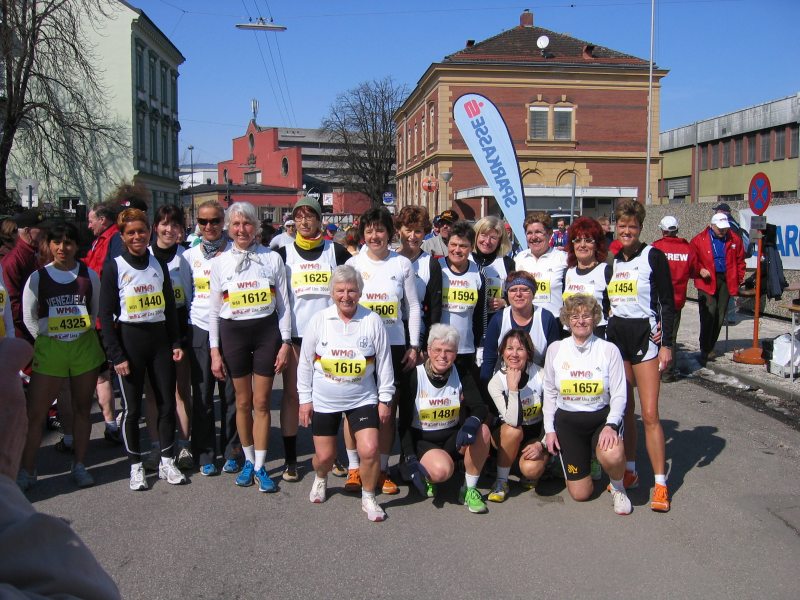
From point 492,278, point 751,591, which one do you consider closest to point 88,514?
point 492,278

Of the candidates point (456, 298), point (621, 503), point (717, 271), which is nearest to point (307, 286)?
point (456, 298)

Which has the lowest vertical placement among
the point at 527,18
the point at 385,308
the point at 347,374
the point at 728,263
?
the point at 347,374

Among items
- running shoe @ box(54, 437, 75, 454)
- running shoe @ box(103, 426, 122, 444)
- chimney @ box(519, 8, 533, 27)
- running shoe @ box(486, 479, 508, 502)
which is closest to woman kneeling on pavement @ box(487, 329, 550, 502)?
running shoe @ box(486, 479, 508, 502)

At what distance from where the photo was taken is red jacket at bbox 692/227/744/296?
415 inches

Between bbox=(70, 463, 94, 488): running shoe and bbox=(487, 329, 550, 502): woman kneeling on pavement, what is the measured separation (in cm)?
298

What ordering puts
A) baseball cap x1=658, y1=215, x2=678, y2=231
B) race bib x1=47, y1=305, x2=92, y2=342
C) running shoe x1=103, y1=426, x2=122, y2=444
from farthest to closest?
baseball cap x1=658, y1=215, x2=678, y2=231 → running shoe x1=103, y1=426, x2=122, y2=444 → race bib x1=47, y1=305, x2=92, y2=342

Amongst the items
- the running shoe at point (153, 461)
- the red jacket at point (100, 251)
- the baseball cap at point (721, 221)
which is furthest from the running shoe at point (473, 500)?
the baseball cap at point (721, 221)

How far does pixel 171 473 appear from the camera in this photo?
5605 mm

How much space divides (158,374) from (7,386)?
4.55m

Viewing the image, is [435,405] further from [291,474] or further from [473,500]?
[291,474]

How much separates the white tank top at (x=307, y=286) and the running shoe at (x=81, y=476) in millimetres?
1872

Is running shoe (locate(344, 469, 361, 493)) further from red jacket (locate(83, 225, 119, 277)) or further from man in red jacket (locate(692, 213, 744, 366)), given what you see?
man in red jacket (locate(692, 213, 744, 366))

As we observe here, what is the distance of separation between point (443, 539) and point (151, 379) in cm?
259

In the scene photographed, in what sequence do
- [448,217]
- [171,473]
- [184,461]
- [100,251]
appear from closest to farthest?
[171,473]
[184,461]
[100,251]
[448,217]
